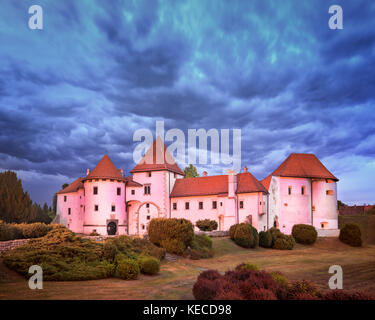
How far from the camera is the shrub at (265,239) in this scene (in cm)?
3921

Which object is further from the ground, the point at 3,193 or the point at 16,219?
the point at 3,193

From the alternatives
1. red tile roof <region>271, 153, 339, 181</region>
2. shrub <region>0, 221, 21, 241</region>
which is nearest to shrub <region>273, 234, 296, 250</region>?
red tile roof <region>271, 153, 339, 181</region>

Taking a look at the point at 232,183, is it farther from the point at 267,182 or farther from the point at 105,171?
the point at 105,171

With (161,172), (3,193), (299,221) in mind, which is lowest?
(299,221)

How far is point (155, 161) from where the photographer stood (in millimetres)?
49062

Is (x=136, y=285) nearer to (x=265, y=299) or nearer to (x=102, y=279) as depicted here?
(x=102, y=279)

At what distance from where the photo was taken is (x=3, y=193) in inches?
1877

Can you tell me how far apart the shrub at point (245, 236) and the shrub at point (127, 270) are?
66.9 feet

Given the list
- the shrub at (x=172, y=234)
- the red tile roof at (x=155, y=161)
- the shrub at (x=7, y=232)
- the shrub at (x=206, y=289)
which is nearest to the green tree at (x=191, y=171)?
the red tile roof at (x=155, y=161)

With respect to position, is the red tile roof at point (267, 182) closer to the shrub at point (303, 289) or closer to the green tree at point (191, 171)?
the green tree at point (191, 171)

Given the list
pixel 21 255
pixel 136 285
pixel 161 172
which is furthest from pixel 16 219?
pixel 136 285
